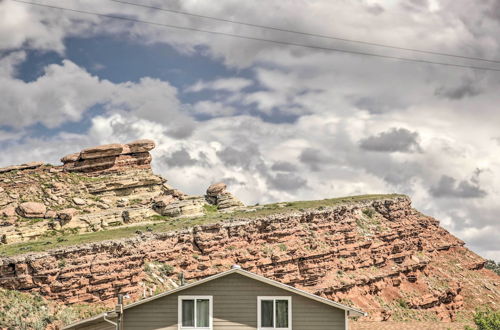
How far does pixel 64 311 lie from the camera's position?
6762cm

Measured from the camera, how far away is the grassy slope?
76.0 metres

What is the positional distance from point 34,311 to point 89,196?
4390 centimetres

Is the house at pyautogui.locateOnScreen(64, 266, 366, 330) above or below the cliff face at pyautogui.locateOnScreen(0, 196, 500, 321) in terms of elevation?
below

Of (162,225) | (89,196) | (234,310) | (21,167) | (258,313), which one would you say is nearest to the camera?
(258,313)

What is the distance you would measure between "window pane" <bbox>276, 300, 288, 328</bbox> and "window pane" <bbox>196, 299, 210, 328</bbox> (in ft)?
10.2

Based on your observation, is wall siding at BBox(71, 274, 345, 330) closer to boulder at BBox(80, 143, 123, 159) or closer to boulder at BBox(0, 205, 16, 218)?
boulder at BBox(0, 205, 16, 218)

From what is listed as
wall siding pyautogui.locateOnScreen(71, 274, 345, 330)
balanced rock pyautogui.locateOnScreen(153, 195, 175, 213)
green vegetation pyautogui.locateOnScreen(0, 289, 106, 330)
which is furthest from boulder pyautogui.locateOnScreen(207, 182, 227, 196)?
wall siding pyautogui.locateOnScreen(71, 274, 345, 330)

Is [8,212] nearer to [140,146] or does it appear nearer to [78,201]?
[78,201]

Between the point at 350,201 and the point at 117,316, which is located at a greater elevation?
the point at 350,201

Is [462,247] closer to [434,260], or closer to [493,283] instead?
[493,283]

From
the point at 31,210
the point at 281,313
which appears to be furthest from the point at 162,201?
the point at 281,313

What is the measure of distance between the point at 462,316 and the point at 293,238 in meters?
29.8

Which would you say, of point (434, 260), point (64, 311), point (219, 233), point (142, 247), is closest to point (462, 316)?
point (434, 260)

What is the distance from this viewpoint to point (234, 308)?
28.6 metres
